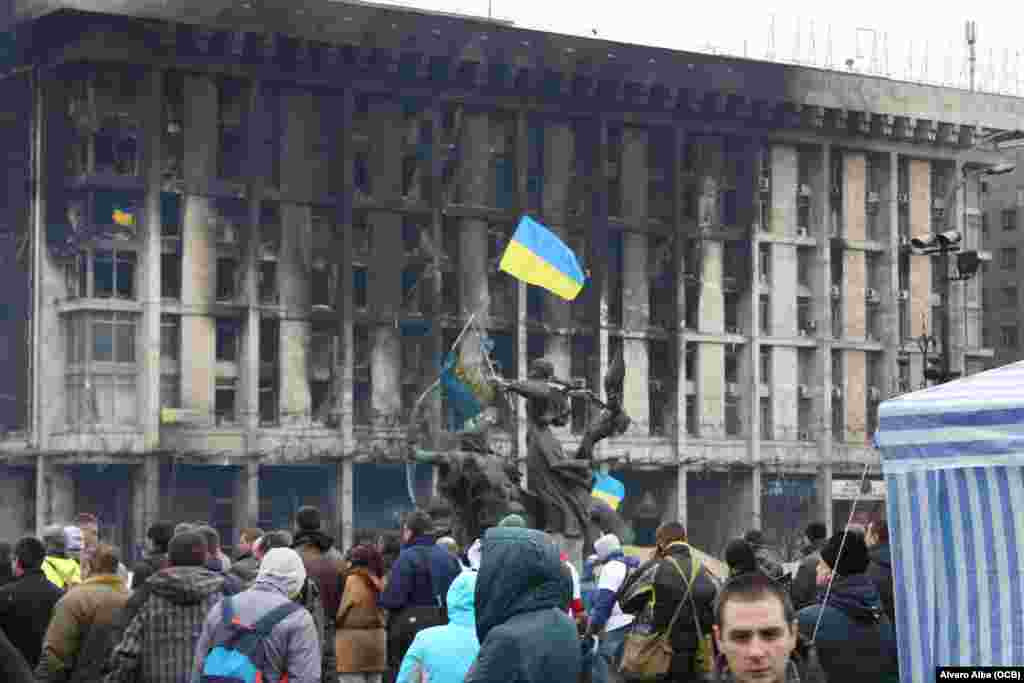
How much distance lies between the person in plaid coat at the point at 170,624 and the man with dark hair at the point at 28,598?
2722 mm

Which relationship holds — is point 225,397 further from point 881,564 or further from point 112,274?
point 881,564

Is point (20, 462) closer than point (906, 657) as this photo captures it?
No

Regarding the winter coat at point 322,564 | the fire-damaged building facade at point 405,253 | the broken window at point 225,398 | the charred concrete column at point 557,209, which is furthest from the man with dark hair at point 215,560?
the charred concrete column at point 557,209

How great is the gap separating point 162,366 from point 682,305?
792 inches

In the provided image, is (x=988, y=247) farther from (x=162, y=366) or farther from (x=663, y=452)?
(x=162, y=366)

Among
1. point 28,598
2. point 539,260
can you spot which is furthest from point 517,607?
point 539,260

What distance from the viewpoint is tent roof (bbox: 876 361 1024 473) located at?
8.98 m

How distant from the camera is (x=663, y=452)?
242ft

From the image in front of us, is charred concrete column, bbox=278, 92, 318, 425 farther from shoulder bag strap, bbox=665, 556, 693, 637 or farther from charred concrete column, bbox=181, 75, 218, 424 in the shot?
shoulder bag strap, bbox=665, 556, 693, 637

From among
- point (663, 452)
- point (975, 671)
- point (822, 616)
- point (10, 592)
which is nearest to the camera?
point (975, 671)

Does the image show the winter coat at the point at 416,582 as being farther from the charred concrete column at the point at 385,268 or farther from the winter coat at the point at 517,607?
the charred concrete column at the point at 385,268

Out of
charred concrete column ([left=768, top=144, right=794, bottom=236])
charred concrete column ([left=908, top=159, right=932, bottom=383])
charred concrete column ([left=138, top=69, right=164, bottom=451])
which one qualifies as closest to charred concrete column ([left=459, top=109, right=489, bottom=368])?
charred concrete column ([left=138, top=69, right=164, bottom=451])

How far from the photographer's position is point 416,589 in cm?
1476

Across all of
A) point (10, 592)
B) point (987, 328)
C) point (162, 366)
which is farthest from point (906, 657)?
point (987, 328)
